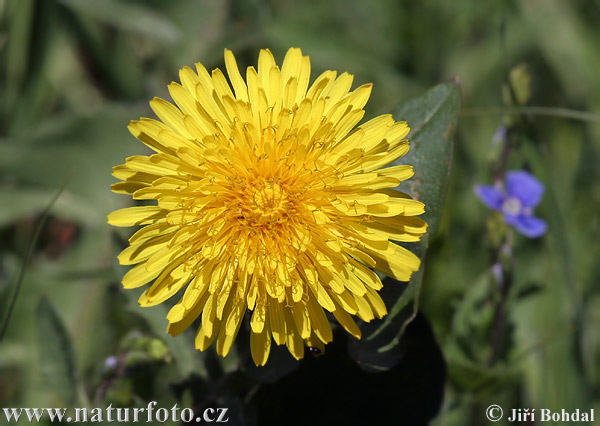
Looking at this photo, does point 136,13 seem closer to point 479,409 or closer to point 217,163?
point 217,163

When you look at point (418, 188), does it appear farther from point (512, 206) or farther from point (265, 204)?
point (512, 206)

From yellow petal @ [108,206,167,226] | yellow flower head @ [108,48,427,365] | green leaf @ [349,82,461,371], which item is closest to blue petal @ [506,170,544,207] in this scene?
green leaf @ [349,82,461,371]

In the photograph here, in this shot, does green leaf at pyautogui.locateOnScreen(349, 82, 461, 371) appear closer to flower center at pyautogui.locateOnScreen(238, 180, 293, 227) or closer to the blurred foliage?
the blurred foliage

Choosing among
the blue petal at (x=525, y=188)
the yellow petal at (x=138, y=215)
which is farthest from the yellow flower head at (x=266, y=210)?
the blue petal at (x=525, y=188)

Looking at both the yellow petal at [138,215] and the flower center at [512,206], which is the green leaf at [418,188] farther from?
the yellow petal at [138,215]

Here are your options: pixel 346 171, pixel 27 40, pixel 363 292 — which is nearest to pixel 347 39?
pixel 27 40

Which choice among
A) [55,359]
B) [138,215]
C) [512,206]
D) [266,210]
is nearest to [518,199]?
[512,206]

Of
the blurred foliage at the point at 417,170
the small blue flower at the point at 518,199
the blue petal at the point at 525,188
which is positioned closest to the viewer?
the blurred foliage at the point at 417,170
